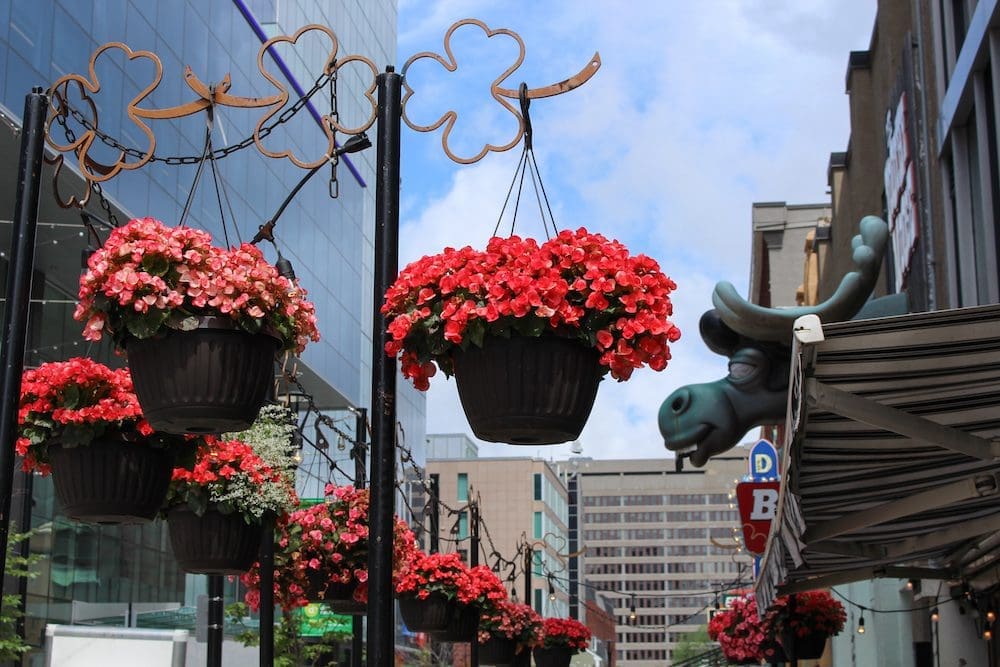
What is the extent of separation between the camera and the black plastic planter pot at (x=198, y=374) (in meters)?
5.56

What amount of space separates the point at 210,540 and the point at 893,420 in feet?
15.2

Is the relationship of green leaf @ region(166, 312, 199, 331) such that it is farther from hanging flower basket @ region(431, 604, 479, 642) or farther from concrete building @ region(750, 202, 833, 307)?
concrete building @ region(750, 202, 833, 307)

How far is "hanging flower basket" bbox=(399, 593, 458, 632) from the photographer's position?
15.3 m

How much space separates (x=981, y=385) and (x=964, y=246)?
8153 millimetres

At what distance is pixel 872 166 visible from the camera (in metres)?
25.2

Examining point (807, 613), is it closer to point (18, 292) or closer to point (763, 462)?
point (18, 292)

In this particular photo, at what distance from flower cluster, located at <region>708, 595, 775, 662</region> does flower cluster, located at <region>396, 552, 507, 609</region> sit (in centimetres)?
304

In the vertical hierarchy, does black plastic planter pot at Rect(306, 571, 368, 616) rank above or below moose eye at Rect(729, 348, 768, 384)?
below

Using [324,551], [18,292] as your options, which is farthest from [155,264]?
[324,551]

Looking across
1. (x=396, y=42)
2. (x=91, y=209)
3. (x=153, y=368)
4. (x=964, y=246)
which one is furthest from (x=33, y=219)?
(x=396, y=42)

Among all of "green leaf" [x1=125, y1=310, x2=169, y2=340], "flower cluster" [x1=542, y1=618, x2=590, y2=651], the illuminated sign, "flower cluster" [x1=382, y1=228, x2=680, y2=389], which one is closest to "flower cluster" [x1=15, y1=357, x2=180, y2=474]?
"green leaf" [x1=125, y1=310, x2=169, y2=340]

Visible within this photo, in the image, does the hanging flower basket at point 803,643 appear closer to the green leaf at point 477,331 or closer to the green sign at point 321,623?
the green leaf at point 477,331

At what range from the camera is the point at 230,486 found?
29.2 feet

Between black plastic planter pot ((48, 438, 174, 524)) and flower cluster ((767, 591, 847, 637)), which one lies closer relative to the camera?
black plastic planter pot ((48, 438, 174, 524))
